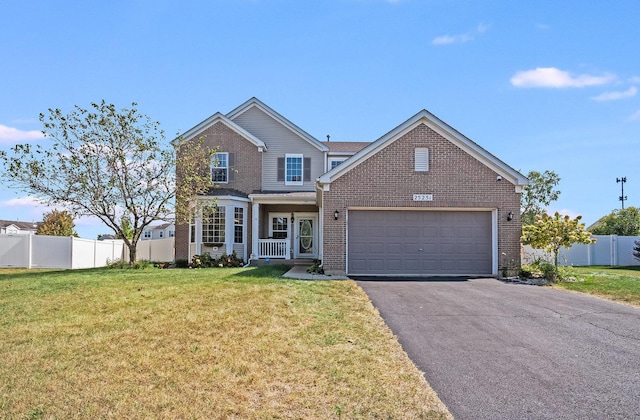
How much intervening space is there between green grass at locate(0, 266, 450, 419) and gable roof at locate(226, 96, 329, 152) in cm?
1425

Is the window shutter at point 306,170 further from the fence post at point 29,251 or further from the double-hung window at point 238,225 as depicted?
the fence post at point 29,251

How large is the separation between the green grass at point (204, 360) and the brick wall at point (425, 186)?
18.2ft

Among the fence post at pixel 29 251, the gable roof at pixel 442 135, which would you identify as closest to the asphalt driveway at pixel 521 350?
the gable roof at pixel 442 135

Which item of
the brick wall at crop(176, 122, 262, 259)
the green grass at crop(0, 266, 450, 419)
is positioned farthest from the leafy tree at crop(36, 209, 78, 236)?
the green grass at crop(0, 266, 450, 419)

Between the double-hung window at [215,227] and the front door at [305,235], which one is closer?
the double-hung window at [215,227]

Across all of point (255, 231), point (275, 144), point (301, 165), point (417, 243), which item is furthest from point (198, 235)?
point (417, 243)

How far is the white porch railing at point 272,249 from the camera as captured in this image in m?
21.8

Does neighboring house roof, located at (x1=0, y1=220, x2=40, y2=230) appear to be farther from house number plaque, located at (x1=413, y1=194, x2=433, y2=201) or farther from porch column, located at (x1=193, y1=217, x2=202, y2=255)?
house number plaque, located at (x1=413, y1=194, x2=433, y2=201)

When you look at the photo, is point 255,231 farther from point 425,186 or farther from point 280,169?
point 425,186

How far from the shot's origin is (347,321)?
27.7ft

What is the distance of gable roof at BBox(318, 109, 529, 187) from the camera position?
51.4 feet

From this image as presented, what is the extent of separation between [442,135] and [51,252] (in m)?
19.1

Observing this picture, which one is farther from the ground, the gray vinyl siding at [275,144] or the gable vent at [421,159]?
the gray vinyl siding at [275,144]

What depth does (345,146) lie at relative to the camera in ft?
86.8
